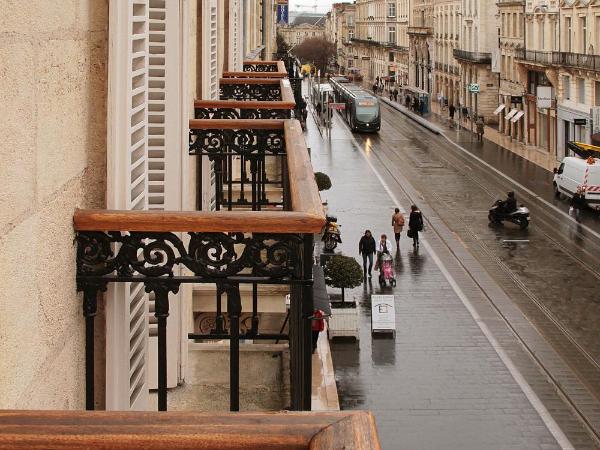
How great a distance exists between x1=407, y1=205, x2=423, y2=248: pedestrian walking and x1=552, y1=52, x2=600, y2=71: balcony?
54.9 feet

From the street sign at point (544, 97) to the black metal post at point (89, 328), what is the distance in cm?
4577

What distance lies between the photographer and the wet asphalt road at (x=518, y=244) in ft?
66.0

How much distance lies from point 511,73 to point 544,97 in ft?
32.7

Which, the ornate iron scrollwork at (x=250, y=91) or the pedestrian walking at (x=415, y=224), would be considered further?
the pedestrian walking at (x=415, y=224)

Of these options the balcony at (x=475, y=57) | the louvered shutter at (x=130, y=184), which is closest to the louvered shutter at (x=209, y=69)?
the louvered shutter at (x=130, y=184)

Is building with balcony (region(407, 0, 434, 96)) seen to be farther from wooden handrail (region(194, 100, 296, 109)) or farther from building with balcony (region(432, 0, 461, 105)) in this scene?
wooden handrail (region(194, 100, 296, 109))

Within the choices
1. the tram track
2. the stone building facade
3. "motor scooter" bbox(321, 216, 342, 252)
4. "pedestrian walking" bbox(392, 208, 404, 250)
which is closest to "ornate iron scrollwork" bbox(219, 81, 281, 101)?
the tram track

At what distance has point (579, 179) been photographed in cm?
3341

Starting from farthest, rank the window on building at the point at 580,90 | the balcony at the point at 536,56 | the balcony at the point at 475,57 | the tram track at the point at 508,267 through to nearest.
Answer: the balcony at the point at 475,57 → the balcony at the point at 536,56 → the window on building at the point at 580,90 → the tram track at the point at 508,267

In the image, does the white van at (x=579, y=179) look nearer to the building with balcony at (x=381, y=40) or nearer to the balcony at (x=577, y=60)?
the balcony at (x=577, y=60)

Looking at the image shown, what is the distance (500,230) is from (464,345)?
41.2ft

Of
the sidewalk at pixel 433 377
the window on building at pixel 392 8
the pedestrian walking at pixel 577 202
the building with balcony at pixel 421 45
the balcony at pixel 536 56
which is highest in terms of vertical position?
the window on building at pixel 392 8

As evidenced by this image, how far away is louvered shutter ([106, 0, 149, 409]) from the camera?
15.1 feet

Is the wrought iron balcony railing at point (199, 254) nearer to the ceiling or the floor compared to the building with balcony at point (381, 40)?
nearer to the floor
